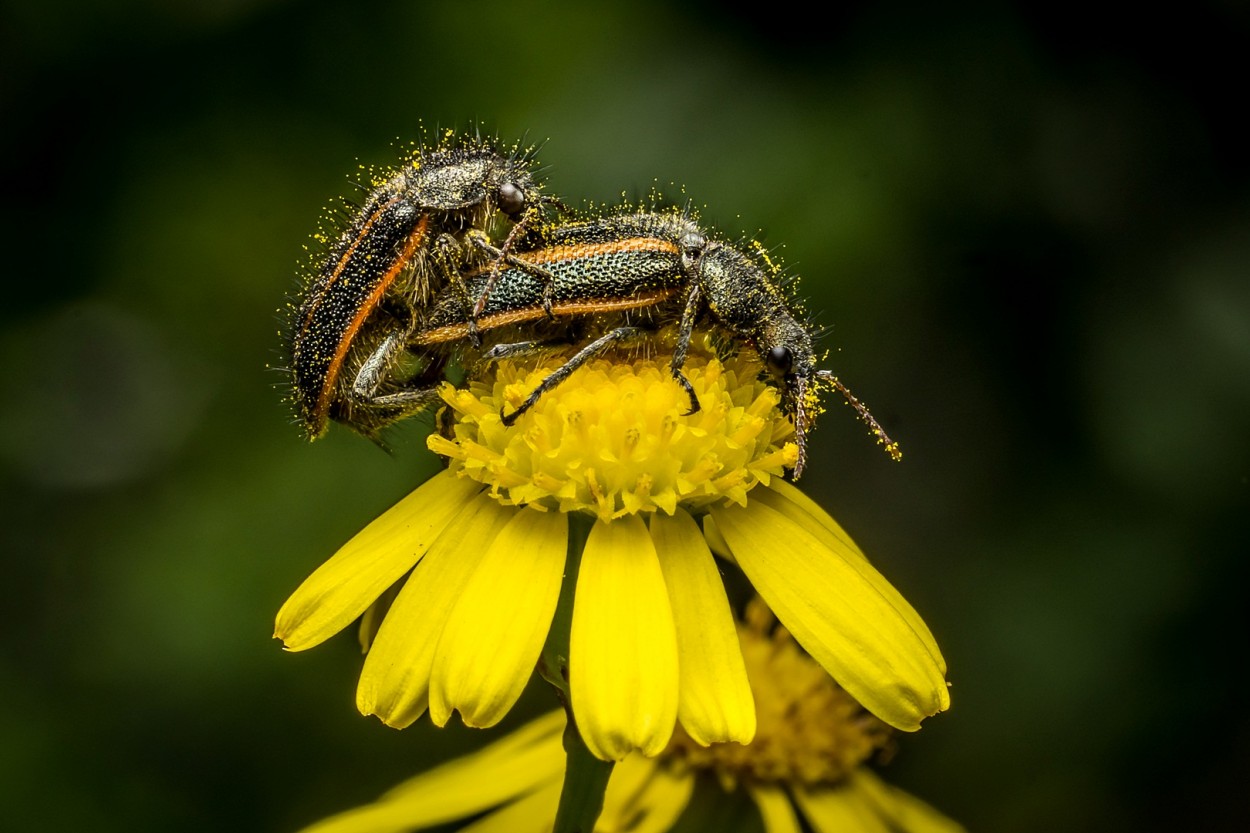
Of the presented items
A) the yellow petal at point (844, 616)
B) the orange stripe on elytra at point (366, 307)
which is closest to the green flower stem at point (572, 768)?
the yellow petal at point (844, 616)

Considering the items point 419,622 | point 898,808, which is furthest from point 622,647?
point 898,808

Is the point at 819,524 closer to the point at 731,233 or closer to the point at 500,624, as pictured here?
the point at 500,624

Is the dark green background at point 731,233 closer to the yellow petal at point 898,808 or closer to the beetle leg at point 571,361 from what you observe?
the yellow petal at point 898,808

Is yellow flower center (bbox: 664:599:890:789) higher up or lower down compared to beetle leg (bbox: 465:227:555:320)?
lower down

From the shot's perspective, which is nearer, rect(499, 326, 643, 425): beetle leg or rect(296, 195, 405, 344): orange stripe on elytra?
rect(499, 326, 643, 425): beetle leg

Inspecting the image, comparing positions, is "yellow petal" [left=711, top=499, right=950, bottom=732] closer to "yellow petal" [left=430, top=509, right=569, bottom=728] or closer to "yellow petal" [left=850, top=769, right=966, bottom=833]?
"yellow petal" [left=430, top=509, right=569, bottom=728]

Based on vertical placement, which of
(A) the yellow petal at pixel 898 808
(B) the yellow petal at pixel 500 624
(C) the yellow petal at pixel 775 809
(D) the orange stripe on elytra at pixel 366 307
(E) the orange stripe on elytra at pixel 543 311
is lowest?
(A) the yellow petal at pixel 898 808

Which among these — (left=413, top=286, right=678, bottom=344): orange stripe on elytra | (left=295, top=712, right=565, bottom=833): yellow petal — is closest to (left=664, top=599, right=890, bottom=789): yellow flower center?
(left=295, top=712, right=565, bottom=833): yellow petal
